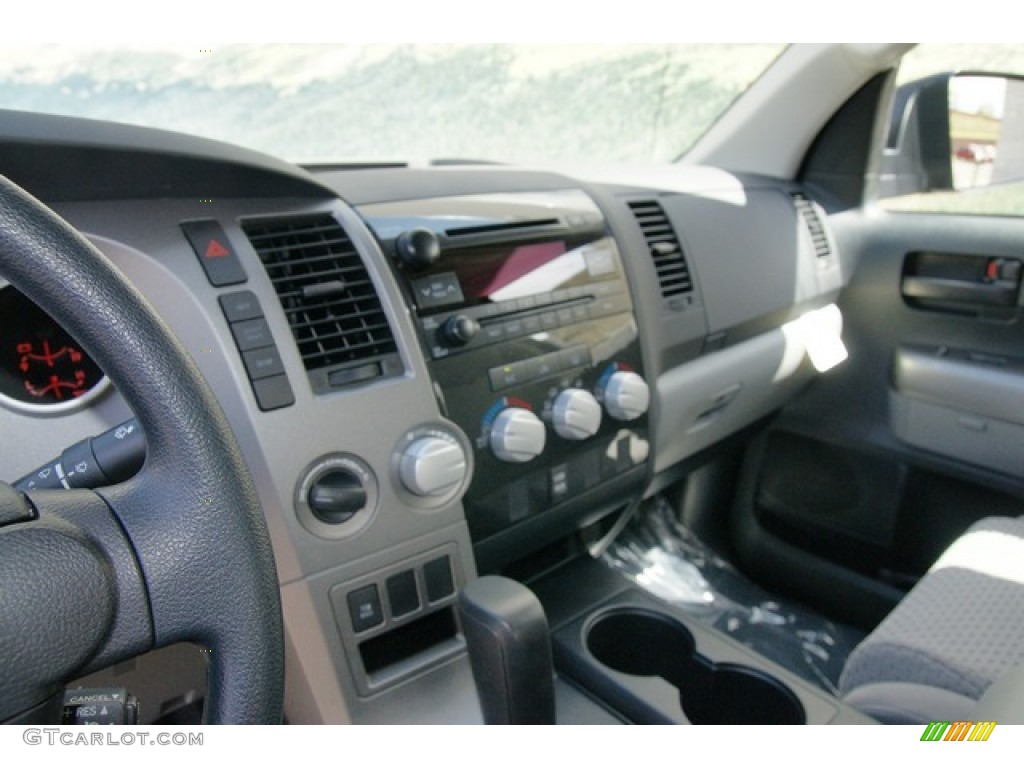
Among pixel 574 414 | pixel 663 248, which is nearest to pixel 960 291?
pixel 663 248

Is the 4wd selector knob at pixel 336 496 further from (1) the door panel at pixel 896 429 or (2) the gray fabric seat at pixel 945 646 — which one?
(1) the door panel at pixel 896 429

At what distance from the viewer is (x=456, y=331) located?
3.45 feet

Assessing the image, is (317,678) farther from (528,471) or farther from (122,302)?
(122,302)

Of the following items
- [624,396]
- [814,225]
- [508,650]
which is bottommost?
[508,650]

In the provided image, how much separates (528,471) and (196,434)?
693 millimetres

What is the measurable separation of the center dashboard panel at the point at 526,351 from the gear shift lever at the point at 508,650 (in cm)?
16

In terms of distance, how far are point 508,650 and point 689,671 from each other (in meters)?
0.44

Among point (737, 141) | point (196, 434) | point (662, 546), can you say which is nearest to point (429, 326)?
point (196, 434)

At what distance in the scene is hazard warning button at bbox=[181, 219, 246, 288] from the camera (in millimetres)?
872

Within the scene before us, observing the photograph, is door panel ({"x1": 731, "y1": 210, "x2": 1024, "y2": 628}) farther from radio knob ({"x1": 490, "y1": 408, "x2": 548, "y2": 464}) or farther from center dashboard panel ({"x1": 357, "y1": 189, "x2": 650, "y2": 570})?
radio knob ({"x1": 490, "y1": 408, "x2": 548, "y2": 464})

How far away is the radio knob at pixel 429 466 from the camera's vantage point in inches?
37.8

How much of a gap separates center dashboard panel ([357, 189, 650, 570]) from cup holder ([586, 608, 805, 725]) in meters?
0.18

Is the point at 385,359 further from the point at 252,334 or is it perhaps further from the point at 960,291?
the point at 960,291

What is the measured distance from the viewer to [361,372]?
3.18 ft
